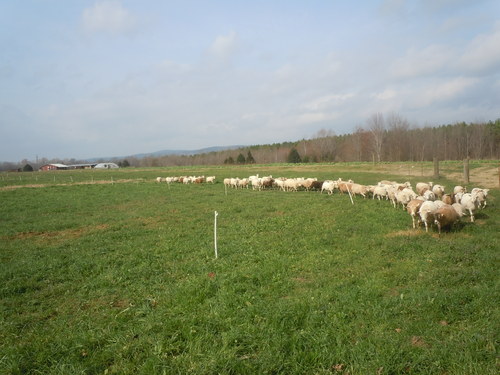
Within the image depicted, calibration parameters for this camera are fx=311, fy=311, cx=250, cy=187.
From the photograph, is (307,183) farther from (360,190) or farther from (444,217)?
(444,217)

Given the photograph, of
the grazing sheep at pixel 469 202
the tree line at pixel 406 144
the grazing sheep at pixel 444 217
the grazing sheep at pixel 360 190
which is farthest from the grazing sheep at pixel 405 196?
the tree line at pixel 406 144

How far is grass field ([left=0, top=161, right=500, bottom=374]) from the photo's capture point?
195 inches

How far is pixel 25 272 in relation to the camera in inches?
362

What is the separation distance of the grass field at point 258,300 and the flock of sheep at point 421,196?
696 millimetres

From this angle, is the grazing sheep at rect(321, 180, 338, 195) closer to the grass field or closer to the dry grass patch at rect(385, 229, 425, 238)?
the grass field

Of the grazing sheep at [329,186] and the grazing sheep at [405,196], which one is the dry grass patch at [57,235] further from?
the grazing sheep at [329,186]

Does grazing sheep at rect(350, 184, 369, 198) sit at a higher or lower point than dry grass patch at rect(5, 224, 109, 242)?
higher

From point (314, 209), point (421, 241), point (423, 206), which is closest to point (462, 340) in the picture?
point (421, 241)

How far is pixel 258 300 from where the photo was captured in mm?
Answer: 6836

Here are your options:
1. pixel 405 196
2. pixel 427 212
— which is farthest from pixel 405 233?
pixel 405 196

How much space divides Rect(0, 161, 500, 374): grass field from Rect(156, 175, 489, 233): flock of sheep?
0.70 metres

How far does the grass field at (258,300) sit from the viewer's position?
495 centimetres

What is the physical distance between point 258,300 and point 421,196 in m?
11.6

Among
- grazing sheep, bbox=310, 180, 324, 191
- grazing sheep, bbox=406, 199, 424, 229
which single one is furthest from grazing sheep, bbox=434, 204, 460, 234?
grazing sheep, bbox=310, 180, 324, 191
